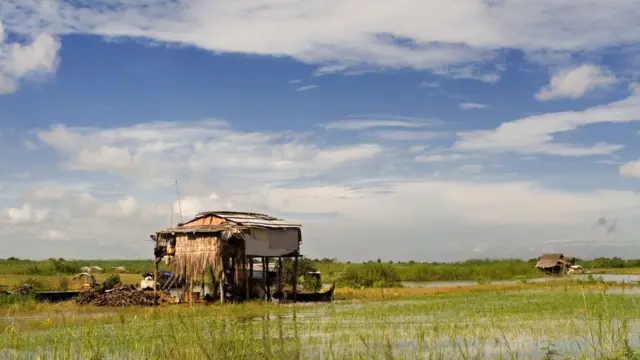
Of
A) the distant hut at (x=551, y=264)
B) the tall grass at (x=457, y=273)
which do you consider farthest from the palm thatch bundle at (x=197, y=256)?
the distant hut at (x=551, y=264)

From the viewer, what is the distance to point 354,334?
12312 mm

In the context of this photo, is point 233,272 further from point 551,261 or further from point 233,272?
point 551,261

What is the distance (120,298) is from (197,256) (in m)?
3.07

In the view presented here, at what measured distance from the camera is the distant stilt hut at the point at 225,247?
2405cm

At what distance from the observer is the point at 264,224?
997 inches

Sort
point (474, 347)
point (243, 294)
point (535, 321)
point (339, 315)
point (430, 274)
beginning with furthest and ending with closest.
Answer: point (430, 274)
point (243, 294)
point (339, 315)
point (535, 321)
point (474, 347)

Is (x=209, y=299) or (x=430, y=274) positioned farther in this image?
(x=430, y=274)

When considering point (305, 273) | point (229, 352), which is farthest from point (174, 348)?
point (305, 273)

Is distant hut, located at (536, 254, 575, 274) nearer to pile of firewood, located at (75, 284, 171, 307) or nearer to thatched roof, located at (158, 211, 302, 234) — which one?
thatched roof, located at (158, 211, 302, 234)

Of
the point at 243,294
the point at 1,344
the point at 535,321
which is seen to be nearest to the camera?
the point at 1,344

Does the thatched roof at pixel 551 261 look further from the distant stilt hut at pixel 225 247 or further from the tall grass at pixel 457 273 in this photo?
the distant stilt hut at pixel 225 247

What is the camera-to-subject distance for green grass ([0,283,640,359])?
7.16 m

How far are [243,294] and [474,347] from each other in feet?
50.5

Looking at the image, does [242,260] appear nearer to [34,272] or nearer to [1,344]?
[1,344]
